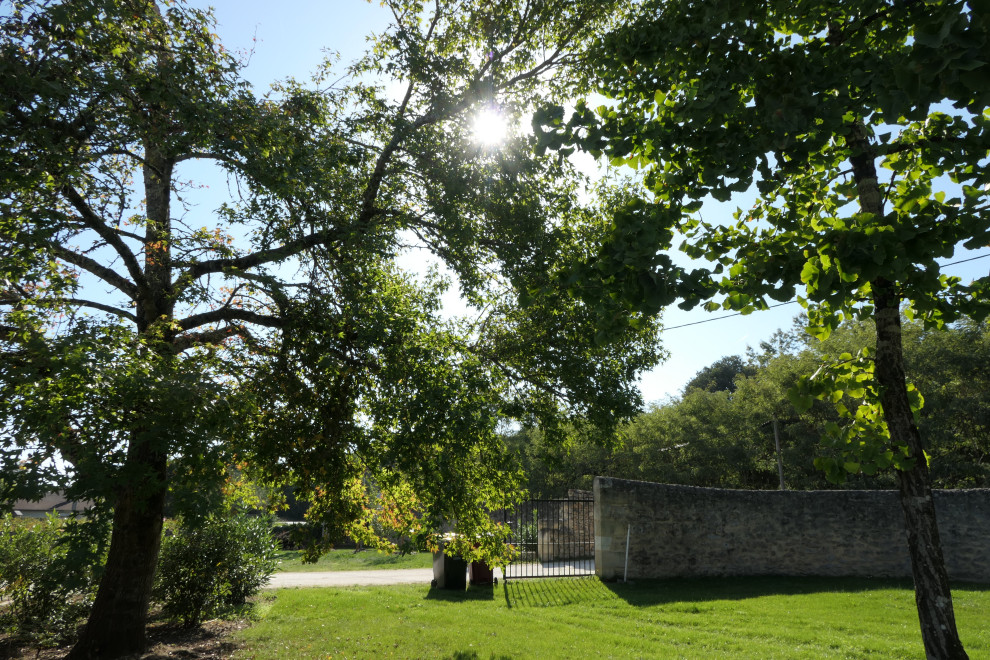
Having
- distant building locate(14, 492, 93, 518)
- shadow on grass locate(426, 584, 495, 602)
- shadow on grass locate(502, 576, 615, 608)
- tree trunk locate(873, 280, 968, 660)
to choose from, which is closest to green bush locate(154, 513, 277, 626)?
distant building locate(14, 492, 93, 518)

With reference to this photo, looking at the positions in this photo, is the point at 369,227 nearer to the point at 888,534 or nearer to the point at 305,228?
the point at 305,228

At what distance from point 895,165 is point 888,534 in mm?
14031

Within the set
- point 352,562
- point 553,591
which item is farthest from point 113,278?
point 352,562

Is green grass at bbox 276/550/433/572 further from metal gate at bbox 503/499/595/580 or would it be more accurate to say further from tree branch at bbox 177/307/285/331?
tree branch at bbox 177/307/285/331

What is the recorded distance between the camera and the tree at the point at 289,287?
5793 mm

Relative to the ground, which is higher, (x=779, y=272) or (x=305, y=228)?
(x=305, y=228)

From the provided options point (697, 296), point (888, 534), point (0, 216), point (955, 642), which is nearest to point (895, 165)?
point (697, 296)

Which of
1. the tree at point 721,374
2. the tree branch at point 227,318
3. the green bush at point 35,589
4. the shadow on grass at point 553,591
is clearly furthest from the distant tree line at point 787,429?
the tree at point 721,374

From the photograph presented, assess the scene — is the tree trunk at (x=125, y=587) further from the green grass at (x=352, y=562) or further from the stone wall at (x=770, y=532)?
the green grass at (x=352, y=562)

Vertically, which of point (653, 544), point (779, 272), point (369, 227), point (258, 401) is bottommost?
point (653, 544)

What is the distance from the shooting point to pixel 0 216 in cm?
589

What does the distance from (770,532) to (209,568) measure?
13269 mm

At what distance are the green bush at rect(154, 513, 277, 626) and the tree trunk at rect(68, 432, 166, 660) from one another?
1258mm

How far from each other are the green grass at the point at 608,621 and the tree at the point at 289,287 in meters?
1.75
